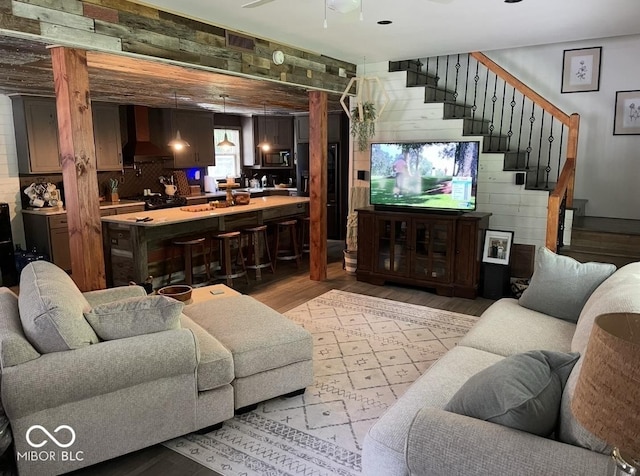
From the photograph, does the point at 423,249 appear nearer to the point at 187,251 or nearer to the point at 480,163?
the point at 480,163

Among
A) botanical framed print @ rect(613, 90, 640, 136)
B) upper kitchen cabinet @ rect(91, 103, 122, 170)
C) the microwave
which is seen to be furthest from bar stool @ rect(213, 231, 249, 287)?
botanical framed print @ rect(613, 90, 640, 136)

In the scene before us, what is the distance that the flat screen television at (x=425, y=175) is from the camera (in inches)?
203

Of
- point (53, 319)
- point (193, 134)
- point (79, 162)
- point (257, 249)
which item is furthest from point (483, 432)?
point (193, 134)

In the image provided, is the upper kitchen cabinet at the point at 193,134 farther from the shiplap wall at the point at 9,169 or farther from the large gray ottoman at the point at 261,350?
the large gray ottoman at the point at 261,350

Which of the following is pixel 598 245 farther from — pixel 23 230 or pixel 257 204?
pixel 23 230

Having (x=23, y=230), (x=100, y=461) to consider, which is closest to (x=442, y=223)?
(x=100, y=461)

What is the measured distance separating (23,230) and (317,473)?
6140mm

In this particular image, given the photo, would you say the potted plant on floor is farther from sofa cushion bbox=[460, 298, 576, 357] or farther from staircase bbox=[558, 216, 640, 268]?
→ sofa cushion bbox=[460, 298, 576, 357]

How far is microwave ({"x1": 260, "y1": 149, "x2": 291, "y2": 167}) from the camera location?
9.88 meters

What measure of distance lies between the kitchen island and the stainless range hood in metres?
2.47

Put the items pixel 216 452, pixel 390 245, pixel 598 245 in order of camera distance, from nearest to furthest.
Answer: pixel 216 452, pixel 598 245, pixel 390 245

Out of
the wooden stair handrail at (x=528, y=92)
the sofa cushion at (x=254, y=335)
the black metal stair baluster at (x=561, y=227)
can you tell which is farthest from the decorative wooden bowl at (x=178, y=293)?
the wooden stair handrail at (x=528, y=92)

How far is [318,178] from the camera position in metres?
5.84

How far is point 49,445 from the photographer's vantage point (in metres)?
2.17
